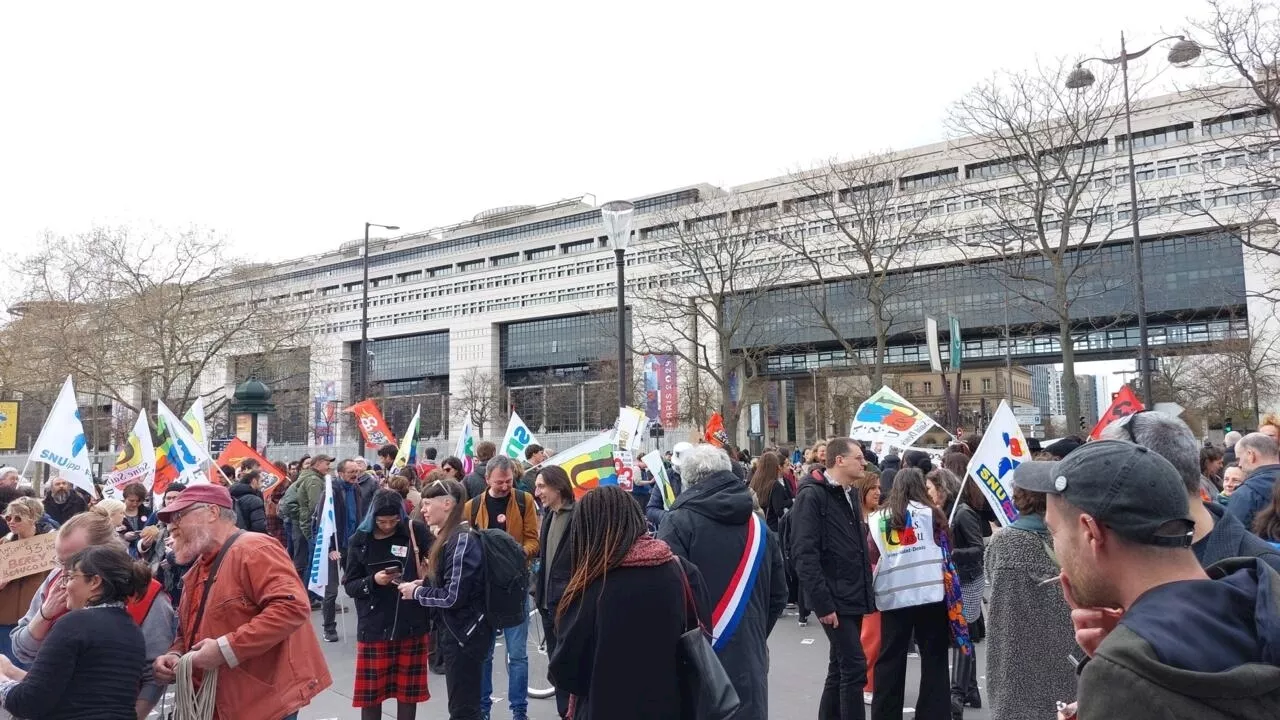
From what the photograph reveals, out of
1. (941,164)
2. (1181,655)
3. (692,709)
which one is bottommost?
(692,709)

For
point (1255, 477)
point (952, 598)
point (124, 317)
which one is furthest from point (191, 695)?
point (124, 317)

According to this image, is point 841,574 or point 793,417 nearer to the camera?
point 841,574

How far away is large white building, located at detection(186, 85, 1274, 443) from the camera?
45031mm

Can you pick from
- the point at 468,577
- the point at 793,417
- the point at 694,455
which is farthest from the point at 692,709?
the point at 793,417

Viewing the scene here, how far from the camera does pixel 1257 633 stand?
5.02ft

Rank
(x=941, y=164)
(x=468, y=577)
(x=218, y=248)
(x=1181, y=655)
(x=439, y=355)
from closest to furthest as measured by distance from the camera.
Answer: (x=1181, y=655) < (x=468, y=577) < (x=218, y=248) < (x=941, y=164) < (x=439, y=355)

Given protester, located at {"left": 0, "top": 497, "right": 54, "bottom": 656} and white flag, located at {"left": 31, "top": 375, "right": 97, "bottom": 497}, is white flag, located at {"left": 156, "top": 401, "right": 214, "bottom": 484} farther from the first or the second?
protester, located at {"left": 0, "top": 497, "right": 54, "bottom": 656}

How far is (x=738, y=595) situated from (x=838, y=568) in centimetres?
131

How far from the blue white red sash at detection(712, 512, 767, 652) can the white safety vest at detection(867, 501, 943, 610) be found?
1.46 m

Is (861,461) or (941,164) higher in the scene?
(941,164)

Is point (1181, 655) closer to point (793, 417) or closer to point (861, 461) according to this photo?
point (861, 461)

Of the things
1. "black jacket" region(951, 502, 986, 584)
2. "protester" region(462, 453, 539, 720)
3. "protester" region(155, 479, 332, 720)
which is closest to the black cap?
"protester" region(155, 479, 332, 720)

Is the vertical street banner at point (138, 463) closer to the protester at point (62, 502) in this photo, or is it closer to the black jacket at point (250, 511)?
the protester at point (62, 502)

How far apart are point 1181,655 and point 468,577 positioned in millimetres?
4536
